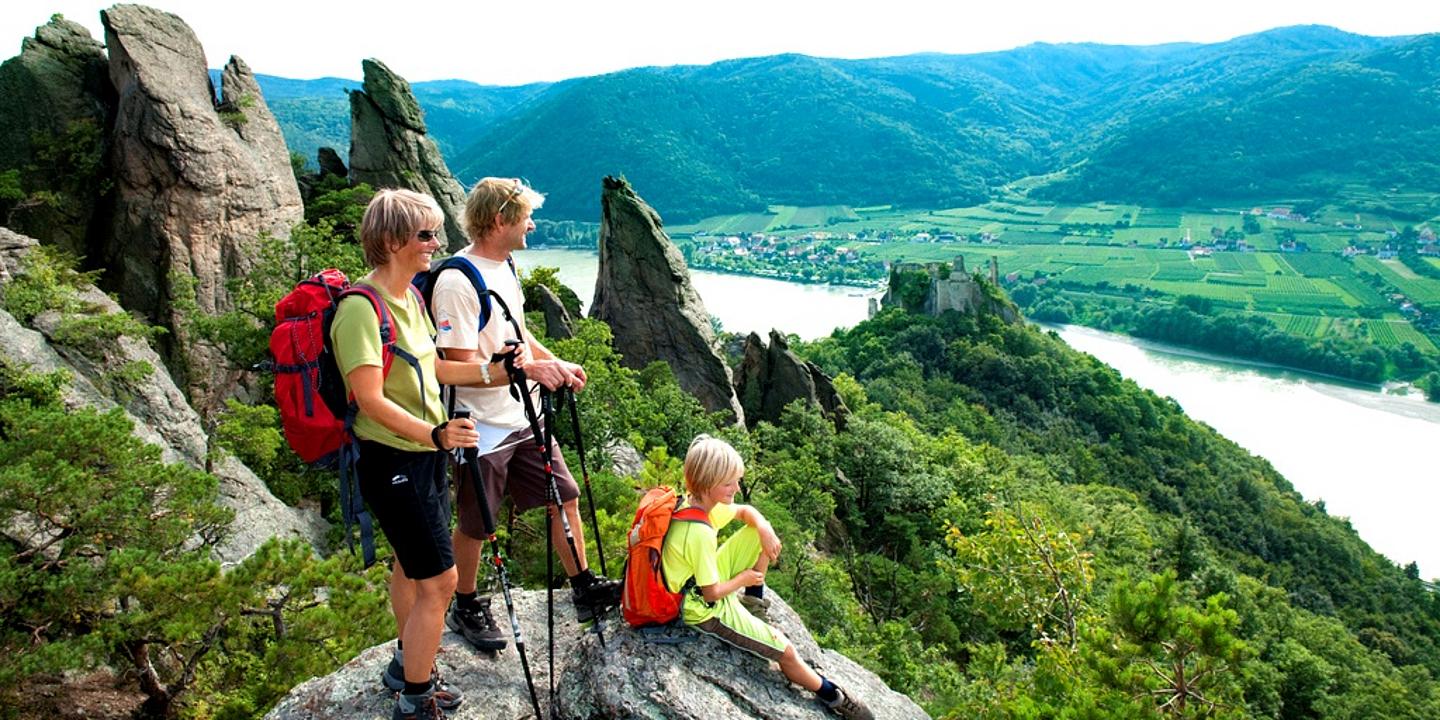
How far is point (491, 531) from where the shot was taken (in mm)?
4570

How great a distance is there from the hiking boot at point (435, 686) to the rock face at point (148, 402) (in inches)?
276

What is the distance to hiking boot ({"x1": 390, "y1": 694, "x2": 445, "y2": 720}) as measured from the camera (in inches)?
177

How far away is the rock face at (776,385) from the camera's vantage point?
93.8 feet

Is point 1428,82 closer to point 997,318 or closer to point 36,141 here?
point 997,318

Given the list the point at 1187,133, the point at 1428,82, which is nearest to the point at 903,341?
the point at 1187,133

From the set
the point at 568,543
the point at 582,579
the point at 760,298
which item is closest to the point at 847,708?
the point at 582,579

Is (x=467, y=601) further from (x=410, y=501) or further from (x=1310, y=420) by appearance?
(x=1310, y=420)

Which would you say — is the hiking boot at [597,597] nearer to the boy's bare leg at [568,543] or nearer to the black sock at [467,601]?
the boy's bare leg at [568,543]

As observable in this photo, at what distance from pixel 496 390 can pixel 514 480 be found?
2.21ft

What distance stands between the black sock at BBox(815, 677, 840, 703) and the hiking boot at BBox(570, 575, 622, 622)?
52.9 inches

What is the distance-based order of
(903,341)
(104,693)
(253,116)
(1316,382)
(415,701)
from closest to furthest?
(415,701), (104,693), (253,116), (903,341), (1316,382)

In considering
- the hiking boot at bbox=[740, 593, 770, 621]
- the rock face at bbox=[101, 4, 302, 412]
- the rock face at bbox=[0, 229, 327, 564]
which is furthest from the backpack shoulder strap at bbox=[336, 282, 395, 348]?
the rock face at bbox=[101, 4, 302, 412]

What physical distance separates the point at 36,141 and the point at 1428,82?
21859cm

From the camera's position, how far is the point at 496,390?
16.2ft
